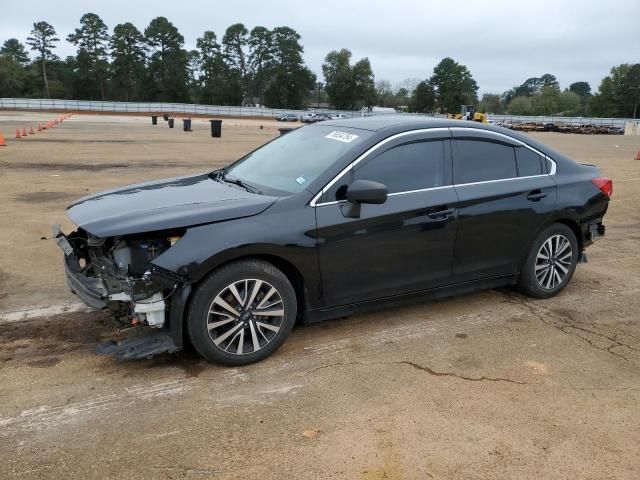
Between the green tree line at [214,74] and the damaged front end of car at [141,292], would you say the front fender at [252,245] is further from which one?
the green tree line at [214,74]

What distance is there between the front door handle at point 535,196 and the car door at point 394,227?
0.89 m

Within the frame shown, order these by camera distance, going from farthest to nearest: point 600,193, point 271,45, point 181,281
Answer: point 271,45 → point 600,193 → point 181,281

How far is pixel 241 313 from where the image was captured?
3.68 meters

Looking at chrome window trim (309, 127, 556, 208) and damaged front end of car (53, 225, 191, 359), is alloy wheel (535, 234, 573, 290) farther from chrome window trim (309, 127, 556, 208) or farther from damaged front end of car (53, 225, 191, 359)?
damaged front end of car (53, 225, 191, 359)

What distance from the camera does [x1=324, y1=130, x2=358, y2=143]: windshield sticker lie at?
14.3 feet

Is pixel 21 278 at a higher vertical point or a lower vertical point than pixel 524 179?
lower

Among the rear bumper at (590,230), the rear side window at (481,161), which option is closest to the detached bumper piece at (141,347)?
the rear side window at (481,161)

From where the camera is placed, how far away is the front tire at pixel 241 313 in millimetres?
3561

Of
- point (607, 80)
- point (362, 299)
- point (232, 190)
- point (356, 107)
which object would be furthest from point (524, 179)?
point (607, 80)

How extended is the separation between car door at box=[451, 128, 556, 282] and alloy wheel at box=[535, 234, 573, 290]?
238mm

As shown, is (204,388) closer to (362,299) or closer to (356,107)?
(362,299)

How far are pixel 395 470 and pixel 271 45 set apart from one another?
378 ft

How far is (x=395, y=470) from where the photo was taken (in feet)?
9.12

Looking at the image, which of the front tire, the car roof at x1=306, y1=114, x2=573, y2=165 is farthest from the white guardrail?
the front tire
